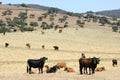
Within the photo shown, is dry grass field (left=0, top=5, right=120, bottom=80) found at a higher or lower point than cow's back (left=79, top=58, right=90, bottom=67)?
lower

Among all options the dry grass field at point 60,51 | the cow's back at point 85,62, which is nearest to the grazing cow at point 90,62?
the cow's back at point 85,62

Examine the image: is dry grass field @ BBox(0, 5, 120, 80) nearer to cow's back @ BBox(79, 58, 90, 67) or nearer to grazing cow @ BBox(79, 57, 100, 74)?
grazing cow @ BBox(79, 57, 100, 74)

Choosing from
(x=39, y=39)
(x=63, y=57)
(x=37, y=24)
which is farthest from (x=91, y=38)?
(x=37, y=24)

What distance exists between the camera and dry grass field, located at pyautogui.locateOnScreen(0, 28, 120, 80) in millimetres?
27375

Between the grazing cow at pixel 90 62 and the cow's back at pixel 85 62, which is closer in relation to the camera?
the grazing cow at pixel 90 62

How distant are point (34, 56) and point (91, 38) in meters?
32.1

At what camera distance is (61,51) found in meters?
57.1

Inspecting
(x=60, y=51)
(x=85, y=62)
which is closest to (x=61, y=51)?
(x=60, y=51)

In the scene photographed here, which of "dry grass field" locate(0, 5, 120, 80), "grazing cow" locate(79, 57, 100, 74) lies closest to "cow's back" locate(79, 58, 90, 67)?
"grazing cow" locate(79, 57, 100, 74)

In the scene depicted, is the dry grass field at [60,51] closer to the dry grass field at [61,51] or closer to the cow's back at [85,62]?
the dry grass field at [61,51]

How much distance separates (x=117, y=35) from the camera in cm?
8944

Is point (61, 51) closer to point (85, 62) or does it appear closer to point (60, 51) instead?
point (60, 51)

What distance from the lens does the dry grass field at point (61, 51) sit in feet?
89.8

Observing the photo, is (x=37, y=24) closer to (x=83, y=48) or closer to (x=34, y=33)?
(x=34, y=33)
